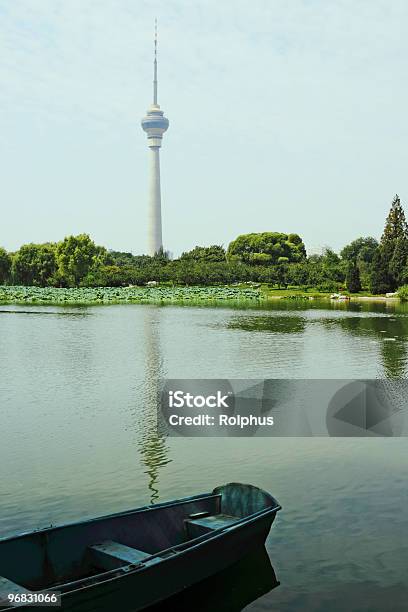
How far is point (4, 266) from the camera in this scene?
11094 centimetres

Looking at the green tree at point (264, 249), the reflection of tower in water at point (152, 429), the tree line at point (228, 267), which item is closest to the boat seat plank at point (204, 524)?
the reflection of tower in water at point (152, 429)

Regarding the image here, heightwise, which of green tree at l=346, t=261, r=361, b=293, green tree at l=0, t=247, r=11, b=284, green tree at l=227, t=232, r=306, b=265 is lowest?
green tree at l=346, t=261, r=361, b=293

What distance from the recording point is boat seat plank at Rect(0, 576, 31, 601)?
27.8 ft

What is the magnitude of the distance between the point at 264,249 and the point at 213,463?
105268 millimetres

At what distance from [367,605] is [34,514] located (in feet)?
19.8

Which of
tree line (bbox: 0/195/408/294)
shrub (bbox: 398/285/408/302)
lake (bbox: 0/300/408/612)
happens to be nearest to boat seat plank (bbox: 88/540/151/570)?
lake (bbox: 0/300/408/612)

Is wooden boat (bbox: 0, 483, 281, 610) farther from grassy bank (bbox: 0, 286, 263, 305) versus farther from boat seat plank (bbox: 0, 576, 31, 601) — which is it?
grassy bank (bbox: 0, 286, 263, 305)

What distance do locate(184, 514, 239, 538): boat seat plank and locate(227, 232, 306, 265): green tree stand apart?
106 meters

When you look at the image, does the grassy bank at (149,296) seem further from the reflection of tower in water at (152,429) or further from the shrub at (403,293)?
the reflection of tower in water at (152,429)

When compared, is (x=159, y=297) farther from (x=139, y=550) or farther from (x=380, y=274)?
(x=139, y=550)

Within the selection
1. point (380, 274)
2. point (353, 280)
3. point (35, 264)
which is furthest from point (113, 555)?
point (35, 264)

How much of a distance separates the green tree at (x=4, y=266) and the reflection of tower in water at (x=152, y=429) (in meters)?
79.6

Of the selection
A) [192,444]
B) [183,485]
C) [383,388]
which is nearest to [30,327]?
[383,388]

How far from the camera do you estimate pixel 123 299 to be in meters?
84.8
